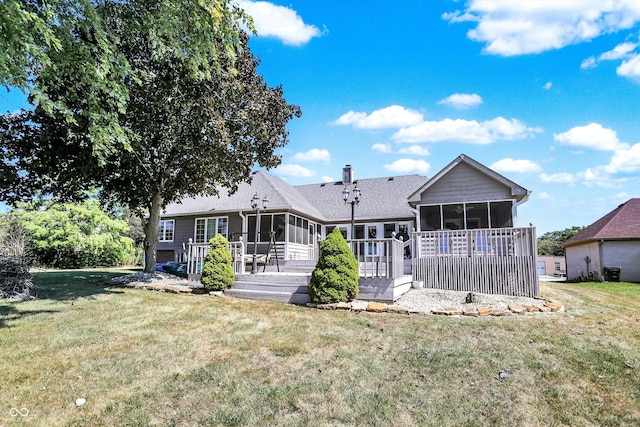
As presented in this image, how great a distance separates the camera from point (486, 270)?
991cm

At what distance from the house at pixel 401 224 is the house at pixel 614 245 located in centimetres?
937

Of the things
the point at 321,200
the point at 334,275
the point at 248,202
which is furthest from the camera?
the point at 321,200

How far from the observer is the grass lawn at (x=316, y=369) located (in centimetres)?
339

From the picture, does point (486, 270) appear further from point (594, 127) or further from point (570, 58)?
point (594, 127)

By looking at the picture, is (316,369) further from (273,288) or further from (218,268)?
(218,268)

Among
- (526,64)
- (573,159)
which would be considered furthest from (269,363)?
(573,159)

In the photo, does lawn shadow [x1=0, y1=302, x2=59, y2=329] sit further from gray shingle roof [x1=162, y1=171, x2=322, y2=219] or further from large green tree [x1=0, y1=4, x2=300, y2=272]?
gray shingle roof [x1=162, y1=171, x2=322, y2=219]

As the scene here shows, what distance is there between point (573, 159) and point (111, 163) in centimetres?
1811

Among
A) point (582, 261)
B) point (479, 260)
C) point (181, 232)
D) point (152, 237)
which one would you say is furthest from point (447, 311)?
point (582, 261)

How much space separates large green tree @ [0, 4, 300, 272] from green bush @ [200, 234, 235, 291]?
106 inches

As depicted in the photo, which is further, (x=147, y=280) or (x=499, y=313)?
(x=147, y=280)

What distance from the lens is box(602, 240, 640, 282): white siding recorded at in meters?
18.1

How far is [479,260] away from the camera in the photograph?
394 inches

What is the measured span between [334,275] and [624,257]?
732 inches
